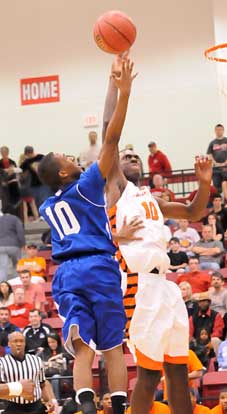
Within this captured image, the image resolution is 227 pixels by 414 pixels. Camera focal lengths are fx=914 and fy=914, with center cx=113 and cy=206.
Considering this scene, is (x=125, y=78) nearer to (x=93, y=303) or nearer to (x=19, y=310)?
(x=93, y=303)

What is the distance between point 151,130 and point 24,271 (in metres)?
7.49

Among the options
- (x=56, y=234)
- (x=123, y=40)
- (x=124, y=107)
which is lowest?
(x=56, y=234)

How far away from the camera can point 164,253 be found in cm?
631

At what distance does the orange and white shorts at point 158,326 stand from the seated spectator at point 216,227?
868 centimetres

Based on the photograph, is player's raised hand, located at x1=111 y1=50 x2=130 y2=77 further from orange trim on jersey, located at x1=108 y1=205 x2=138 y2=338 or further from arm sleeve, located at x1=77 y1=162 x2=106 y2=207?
orange trim on jersey, located at x1=108 y1=205 x2=138 y2=338

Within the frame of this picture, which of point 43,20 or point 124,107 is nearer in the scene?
point 124,107

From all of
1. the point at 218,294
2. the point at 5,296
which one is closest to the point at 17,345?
the point at 5,296

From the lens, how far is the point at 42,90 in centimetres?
2175

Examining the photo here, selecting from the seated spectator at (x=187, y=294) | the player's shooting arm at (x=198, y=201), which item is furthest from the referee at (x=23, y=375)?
the player's shooting arm at (x=198, y=201)

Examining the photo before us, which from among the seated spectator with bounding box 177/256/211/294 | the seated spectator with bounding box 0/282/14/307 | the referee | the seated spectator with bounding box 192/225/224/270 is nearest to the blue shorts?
the referee

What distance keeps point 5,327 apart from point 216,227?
4.29m

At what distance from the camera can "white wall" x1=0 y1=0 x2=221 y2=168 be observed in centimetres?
2072

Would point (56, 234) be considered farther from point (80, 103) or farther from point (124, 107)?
point (80, 103)

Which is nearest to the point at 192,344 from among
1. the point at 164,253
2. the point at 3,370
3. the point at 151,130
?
the point at 3,370
